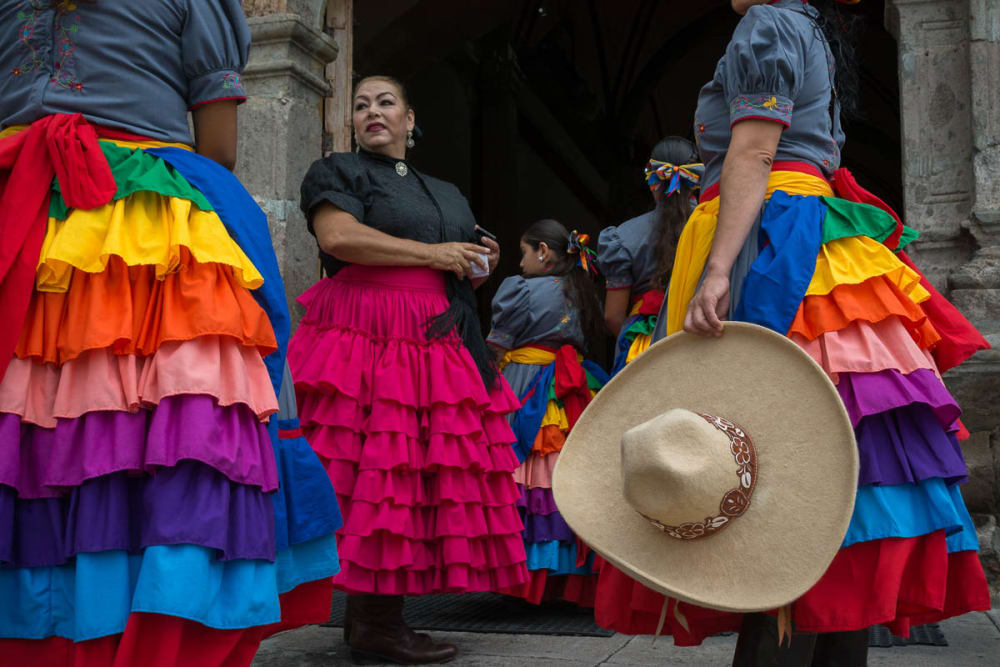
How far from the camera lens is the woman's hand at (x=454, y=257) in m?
3.37

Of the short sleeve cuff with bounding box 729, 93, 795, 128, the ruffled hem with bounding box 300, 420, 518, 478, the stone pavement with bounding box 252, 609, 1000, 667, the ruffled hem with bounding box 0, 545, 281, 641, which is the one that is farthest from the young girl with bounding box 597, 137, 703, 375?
the ruffled hem with bounding box 0, 545, 281, 641

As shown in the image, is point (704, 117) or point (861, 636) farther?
point (704, 117)

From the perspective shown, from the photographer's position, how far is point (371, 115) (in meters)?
3.56

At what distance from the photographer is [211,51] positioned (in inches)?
90.0

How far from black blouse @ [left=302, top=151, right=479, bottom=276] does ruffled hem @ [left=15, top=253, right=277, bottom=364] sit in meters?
1.29

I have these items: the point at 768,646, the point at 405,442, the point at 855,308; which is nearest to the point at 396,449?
the point at 405,442

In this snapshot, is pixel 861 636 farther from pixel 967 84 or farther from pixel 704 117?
pixel 967 84

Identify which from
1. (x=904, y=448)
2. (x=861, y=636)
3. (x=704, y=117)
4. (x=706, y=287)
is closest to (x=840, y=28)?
(x=704, y=117)

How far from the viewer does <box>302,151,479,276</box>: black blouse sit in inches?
134

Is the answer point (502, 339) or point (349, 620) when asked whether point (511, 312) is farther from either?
point (349, 620)

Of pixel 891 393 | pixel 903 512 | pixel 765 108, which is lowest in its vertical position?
pixel 903 512

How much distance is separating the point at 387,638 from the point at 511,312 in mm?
1684

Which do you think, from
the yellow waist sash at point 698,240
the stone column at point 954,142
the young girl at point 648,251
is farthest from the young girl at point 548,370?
the yellow waist sash at point 698,240

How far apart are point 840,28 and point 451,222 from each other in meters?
1.47
